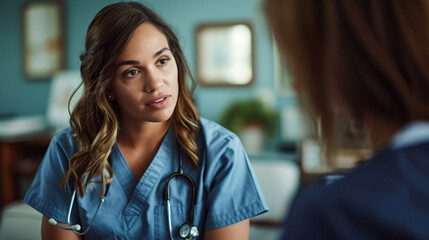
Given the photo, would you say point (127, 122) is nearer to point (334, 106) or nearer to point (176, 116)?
point (176, 116)

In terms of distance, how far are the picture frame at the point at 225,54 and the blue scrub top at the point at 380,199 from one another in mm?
2554

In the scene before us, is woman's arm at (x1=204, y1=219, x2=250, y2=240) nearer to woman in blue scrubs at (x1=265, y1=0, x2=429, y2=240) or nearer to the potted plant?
woman in blue scrubs at (x1=265, y1=0, x2=429, y2=240)

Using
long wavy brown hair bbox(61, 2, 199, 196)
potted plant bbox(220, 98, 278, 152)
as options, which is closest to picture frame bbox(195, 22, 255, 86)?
potted plant bbox(220, 98, 278, 152)

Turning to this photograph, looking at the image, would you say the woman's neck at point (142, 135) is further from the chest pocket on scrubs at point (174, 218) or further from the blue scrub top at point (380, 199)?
the blue scrub top at point (380, 199)

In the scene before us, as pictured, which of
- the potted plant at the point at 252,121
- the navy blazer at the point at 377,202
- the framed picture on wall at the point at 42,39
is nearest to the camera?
the navy blazer at the point at 377,202

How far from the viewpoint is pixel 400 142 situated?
17.5 inches

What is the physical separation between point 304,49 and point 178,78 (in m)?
0.57

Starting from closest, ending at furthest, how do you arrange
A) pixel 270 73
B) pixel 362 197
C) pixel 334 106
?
1. pixel 362 197
2. pixel 334 106
3. pixel 270 73

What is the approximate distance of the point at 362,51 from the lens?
469mm

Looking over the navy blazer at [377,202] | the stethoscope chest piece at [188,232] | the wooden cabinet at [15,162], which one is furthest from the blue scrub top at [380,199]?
the wooden cabinet at [15,162]

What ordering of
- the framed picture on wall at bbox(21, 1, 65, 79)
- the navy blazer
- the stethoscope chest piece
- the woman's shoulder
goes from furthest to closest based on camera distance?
1. the framed picture on wall at bbox(21, 1, 65, 79)
2. the woman's shoulder
3. the stethoscope chest piece
4. the navy blazer

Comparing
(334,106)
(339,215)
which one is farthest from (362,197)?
(334,106)

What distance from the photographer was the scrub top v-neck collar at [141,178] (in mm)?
978

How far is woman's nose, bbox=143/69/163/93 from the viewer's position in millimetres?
948
